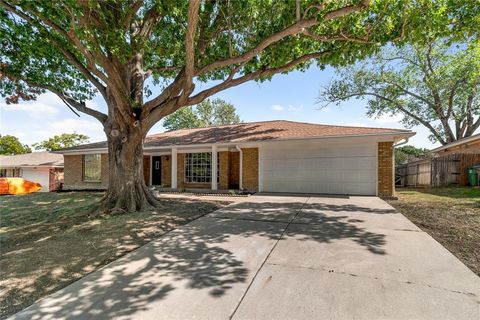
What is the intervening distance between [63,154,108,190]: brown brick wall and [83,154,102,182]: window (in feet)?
0.78

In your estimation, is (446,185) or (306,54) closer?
(306,54)

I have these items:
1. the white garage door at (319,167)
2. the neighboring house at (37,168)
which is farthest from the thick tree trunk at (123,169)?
the neighboring house at (37,168)

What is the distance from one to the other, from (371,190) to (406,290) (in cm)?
848

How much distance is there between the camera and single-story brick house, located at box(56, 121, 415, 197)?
10188mm

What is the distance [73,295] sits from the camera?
271cm

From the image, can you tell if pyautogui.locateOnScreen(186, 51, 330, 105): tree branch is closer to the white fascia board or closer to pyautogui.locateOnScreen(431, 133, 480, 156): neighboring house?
the white fascia board

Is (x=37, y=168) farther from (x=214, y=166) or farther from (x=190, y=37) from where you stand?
(x=190, y=37)

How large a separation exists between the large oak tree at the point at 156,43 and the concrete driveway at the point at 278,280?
4172 mm

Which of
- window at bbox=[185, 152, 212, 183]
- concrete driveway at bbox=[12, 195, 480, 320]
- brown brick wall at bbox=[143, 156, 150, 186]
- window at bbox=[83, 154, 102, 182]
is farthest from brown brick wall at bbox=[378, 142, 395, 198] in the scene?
window at bbox=[83, 154, 102, 182]

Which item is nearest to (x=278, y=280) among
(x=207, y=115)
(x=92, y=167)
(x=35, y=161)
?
(x=92, y=167)

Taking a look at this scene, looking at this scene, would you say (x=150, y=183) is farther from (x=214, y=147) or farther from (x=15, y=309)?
(x=15, y=309)

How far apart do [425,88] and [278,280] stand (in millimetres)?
22746

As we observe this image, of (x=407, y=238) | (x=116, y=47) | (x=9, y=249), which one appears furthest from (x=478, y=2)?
(x=9, y=249)

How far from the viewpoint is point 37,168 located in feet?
75.9
